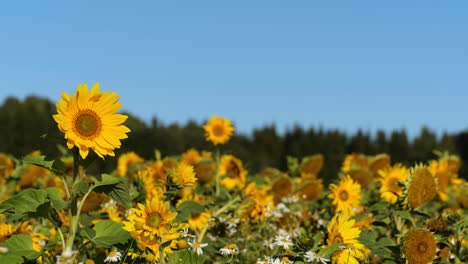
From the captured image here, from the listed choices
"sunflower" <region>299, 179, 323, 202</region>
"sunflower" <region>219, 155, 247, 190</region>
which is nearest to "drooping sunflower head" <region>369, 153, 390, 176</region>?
"sunflower" <region>299, 179, 323, 202</region>

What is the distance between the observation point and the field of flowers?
118 inches

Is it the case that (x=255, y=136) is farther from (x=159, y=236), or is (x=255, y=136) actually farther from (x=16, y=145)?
(x=159, y=236)

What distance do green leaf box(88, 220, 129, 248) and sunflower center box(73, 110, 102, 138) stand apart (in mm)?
433

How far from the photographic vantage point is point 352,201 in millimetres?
5438

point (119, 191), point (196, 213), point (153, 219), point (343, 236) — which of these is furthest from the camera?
point (196, 213)

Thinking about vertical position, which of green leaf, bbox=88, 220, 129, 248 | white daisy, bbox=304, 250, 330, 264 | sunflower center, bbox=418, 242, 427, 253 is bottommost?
sunflower center, bbox=418, 242, 427, 253

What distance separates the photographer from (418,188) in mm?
4211

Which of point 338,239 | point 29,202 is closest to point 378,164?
point 338,239

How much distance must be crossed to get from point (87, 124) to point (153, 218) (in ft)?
1.73

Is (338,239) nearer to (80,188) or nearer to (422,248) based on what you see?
(422,248)

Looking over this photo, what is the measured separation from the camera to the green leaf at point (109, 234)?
2.98 meters

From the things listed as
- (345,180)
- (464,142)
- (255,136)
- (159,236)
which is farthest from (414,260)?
(464,142)

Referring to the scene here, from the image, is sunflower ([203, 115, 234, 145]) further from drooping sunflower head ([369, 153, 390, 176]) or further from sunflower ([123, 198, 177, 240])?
sunflower ([123, 198, 177, 240])

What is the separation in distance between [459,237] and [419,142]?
13433 mm
